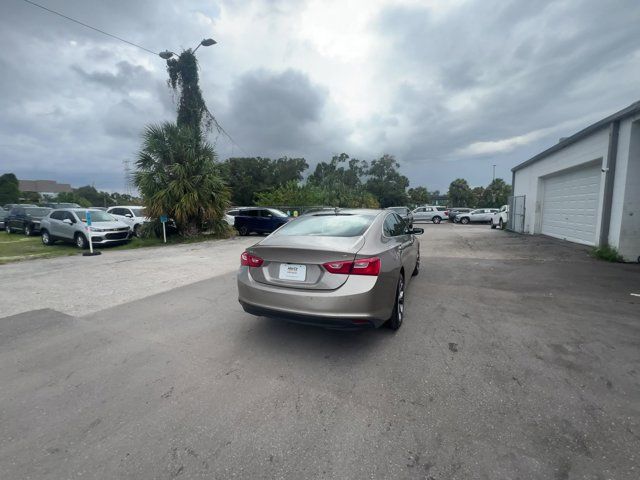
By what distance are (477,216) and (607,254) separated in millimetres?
20349

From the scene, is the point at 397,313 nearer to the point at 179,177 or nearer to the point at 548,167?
the point at 179,177

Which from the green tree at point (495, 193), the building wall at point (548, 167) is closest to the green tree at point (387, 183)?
the green tree at point (495, 193)

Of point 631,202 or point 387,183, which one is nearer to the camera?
point 631,202

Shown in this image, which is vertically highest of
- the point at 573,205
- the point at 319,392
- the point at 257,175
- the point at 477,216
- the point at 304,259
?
the point at 257,175

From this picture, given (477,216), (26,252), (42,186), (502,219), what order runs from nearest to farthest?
1. (26,252)
2. (502,219)
3. (477,216)
4. (42,186)

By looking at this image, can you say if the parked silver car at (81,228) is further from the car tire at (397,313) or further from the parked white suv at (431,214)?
the parked white suv at (431,214)

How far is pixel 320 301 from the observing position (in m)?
2.89

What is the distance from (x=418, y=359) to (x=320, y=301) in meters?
1.15

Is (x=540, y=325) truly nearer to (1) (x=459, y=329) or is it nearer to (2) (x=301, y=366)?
(1) (x=459, y=329)

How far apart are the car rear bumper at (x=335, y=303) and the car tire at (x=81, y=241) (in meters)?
11.3

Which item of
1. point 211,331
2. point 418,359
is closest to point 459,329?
point 418,359

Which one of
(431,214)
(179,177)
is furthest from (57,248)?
(431,214)

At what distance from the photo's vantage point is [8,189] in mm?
56312

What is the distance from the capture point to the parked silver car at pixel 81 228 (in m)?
11.1
